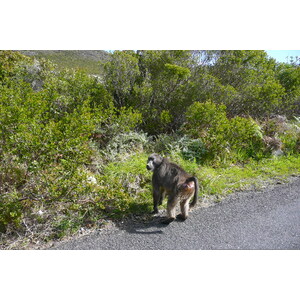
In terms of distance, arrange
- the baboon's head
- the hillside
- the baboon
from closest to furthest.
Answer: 1. the baboon
2. the baboon's head
3. the hillside

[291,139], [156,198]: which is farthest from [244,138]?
[156,198]

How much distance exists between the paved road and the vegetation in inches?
14.8

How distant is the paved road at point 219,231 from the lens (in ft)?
11.5

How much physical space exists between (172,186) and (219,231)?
3.32 ft

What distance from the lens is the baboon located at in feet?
12.8

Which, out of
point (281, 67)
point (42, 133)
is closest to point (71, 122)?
point (42, 133)

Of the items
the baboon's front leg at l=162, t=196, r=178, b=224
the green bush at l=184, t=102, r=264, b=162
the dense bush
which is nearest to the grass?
the green bush at l=184, t=102, r=264, b=162

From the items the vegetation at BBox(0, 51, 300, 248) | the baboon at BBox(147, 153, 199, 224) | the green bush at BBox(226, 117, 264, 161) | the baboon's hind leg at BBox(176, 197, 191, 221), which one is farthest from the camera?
the green bush at BBox(226, 117, 264, 161)

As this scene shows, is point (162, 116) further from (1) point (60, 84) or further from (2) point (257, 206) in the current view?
(2) point (257, 206)

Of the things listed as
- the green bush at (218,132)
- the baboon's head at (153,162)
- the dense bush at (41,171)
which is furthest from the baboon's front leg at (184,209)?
the green bush at (218,132)

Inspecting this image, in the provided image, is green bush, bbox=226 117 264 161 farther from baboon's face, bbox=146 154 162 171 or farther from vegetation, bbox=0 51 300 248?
baboon's face, bbox=146 154 162 171

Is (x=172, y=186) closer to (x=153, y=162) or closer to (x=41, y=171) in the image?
(x=153, y=162)

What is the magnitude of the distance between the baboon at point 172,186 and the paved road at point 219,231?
25 centimetres

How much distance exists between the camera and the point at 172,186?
13.3 feet
